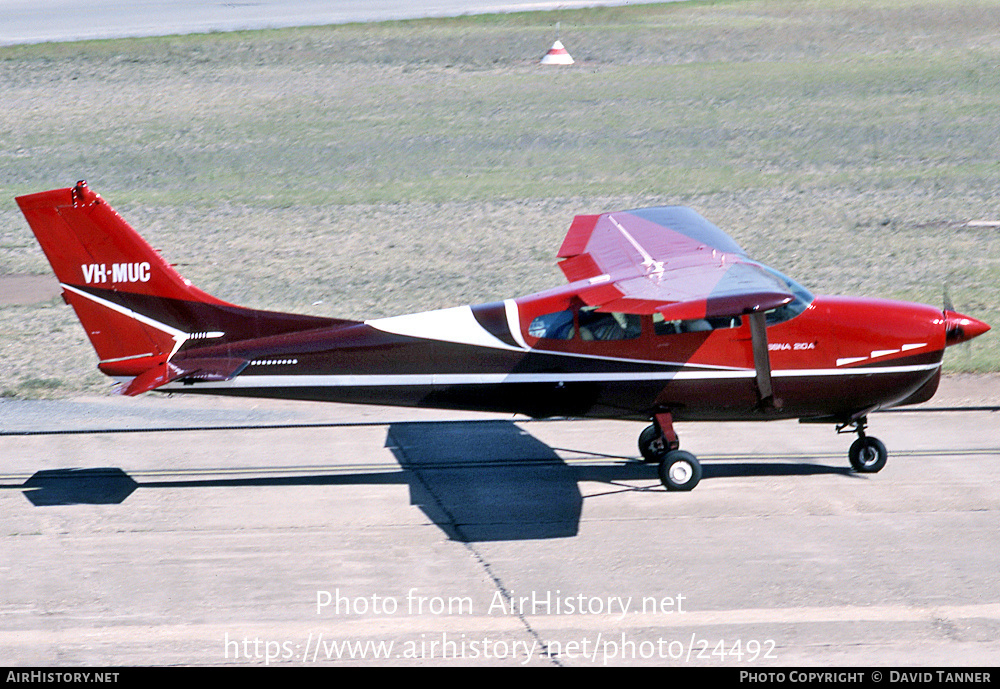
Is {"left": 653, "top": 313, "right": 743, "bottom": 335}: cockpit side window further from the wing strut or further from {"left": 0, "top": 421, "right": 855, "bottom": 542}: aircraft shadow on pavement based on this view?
{"left": 0, "top": 421, "right": 855, "bottom": 542}: aircraft shadow on pavement

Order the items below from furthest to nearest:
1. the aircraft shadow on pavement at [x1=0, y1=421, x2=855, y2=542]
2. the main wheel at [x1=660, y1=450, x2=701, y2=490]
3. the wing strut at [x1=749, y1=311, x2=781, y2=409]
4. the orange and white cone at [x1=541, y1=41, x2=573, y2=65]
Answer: the orange and white cone at [x1=541, y1=41, x2=573, y2=65], the main wheel at [x1=660, y1=450, x2=701, y2=490], the wing strut at [x1=749, y1=311, x2=781, y2=409], the aircraft shadow on pavement at [x1=0, y1=421, x2=855, y2=542]

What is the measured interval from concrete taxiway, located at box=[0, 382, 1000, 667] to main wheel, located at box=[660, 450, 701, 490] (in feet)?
0.53

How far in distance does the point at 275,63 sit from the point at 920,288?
86.4 feet

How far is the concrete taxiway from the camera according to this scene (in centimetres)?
965

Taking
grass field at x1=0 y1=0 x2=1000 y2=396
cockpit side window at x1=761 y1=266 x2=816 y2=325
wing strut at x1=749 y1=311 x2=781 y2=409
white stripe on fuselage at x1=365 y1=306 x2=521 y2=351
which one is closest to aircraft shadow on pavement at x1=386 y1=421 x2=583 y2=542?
white stripe on fuselage at x1=365 y1=306 x2=521 y2=351

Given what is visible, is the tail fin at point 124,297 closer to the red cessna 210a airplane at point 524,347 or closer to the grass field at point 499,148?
the red cessna 210a airplane at point 524,347

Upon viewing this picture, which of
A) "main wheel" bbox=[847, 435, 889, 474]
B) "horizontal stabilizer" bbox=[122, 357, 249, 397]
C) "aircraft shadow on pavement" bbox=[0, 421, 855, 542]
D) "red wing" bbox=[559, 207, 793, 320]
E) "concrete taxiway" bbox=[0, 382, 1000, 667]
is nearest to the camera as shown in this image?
"concrete taxiway" bbox=[0, 382, 1000, 667]

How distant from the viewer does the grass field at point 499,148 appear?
2258cm

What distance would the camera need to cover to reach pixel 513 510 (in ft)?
41.2

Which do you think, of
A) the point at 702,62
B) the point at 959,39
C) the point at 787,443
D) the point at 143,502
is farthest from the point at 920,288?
the point at 959,39

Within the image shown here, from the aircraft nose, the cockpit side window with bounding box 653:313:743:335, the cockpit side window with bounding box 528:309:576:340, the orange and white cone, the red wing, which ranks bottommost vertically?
the aircraft nose

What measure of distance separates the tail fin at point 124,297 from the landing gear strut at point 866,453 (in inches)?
253

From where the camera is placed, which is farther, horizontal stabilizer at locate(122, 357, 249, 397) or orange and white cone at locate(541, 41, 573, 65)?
orange and white cone at locate(541, 41, 573, 65)

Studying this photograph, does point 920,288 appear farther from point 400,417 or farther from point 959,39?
point 959,39
